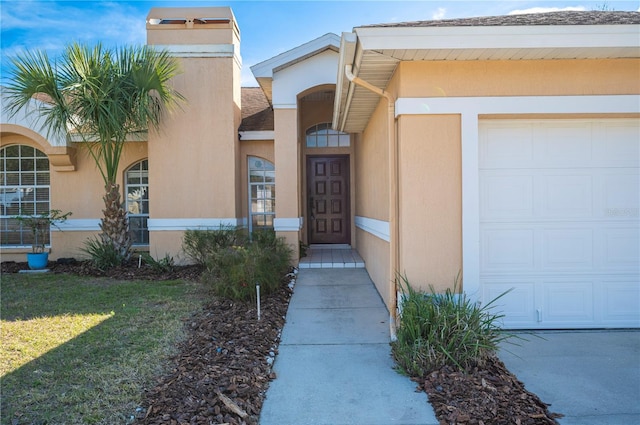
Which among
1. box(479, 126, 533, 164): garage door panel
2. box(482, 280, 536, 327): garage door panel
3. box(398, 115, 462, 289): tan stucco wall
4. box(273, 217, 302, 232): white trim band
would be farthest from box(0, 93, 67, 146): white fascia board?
box(482, 280, 536, 327): garage door panel

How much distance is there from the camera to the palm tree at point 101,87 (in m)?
8.34

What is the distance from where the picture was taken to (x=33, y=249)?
10.3m

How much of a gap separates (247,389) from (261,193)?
26.4ft

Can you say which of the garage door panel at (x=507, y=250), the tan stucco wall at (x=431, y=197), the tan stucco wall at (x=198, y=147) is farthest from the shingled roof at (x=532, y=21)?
the tan stucco wall at (x=198, y=147)

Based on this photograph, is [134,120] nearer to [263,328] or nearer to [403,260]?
[263,328]

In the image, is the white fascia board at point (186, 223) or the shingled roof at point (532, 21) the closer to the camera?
the shingled roof at point (532, 21)

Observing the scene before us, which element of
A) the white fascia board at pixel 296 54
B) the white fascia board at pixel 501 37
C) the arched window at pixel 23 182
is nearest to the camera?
the white fascia board at pixel 501 37

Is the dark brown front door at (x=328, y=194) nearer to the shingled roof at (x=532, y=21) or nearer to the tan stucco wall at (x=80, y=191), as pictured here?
the tan stucco wall at (x=80, y=191)

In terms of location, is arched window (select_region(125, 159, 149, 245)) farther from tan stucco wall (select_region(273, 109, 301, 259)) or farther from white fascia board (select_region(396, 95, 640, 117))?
white fascia board (select_region(396, 95, 640, 117))

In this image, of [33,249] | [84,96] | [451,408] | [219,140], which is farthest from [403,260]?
[33,249]

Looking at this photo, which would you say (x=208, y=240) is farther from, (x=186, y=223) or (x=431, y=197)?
(x=431, y=197)

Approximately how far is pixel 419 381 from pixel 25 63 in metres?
9.35

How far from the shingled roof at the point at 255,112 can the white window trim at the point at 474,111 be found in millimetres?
6512

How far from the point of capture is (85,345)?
4.75 m
